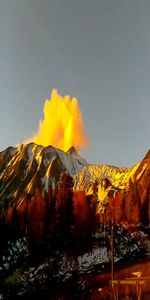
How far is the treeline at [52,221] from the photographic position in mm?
97669

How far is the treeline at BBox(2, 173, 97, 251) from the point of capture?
97669 mm

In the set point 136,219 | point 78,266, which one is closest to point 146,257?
point 78,266

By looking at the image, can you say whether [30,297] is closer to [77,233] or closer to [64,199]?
[77,233]

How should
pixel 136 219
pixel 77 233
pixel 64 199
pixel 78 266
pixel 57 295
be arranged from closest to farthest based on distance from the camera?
pixel 57 295
pixel 78 266
pixel 77 233
pixel 64 199
pixel 136 219

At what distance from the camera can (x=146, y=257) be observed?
85688 millimetres

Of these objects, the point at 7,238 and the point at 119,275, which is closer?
the point at 119,275

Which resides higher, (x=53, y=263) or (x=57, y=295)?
(x=53, y=263)

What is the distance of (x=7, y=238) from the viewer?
10325 centimetres

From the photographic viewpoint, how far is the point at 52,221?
106312 millimetres

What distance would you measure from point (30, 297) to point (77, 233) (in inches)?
1135

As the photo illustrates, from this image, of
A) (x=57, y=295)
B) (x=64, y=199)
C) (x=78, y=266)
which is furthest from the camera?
(x=64, y=199)

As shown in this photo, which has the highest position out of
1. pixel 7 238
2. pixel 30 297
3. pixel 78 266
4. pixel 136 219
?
pixel 136 219

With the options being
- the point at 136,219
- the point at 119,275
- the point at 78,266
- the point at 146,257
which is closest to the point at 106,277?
A: the point at 119,275

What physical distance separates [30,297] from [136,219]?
232 feet
